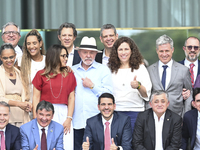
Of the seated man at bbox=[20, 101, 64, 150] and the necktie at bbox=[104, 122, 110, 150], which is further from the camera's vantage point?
the necktie at bbox=[104, 122, 110, 150]

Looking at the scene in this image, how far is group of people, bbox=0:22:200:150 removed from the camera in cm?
462

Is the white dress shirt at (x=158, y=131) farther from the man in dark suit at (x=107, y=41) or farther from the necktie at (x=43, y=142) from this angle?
the necktie at (x=43, y=142)

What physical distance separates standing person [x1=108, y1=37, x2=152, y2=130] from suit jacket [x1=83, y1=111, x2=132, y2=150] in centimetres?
20

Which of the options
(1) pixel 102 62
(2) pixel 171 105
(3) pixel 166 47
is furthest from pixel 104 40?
(2) pixel 171 105

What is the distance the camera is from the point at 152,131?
479 centimetres

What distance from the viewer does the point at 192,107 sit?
5.25 meters

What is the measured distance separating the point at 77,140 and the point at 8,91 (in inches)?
41.1

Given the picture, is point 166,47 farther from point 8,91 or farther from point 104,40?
point 8,91

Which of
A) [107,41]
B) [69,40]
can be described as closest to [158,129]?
[107,41]

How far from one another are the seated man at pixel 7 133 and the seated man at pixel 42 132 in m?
0.07

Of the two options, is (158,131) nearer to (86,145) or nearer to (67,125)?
(86,145)

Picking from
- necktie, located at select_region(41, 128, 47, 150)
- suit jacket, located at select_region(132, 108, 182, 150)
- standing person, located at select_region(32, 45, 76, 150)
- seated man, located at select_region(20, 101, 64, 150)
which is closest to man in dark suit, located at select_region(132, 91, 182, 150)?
suit jacket, located at select_region(132, 108, 182, 150)

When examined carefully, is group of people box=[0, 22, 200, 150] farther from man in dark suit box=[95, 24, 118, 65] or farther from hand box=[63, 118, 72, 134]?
man in dark suit box=[95, 24, 118, 65]

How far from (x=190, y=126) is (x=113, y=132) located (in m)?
1.00
